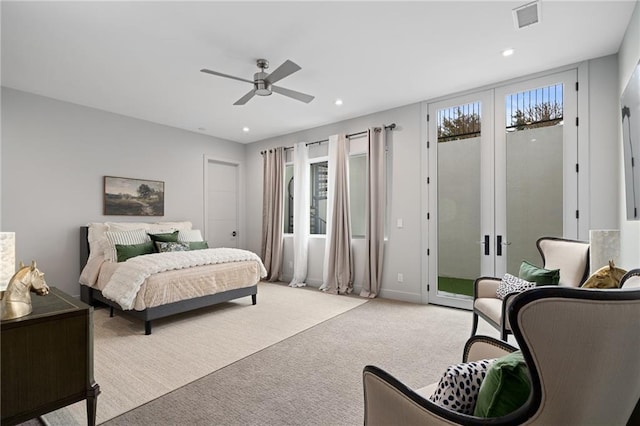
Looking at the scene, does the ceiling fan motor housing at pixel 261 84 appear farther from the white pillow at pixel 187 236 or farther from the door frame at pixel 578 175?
the white pillow at pixel 187 236

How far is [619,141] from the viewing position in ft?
9.98

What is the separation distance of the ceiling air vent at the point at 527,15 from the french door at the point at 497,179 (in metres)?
1.27

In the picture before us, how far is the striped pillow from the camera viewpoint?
4.08m

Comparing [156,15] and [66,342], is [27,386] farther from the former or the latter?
[156,15]

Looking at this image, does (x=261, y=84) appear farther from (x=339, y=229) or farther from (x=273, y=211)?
(x=273, y=211)

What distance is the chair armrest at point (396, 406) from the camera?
3.16 feet

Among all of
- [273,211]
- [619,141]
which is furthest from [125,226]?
[619,141]

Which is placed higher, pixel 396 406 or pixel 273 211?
pixel 273 211

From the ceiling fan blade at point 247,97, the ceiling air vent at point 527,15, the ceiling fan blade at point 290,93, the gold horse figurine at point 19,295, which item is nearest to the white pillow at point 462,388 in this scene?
the gold horse figurine at point 19,295

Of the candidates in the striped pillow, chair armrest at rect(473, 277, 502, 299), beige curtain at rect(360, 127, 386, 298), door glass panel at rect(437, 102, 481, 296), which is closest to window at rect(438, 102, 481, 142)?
door glass panel at rect(437, 102, 481, 296)

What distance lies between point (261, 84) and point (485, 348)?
300 centimetres

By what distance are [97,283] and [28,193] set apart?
4.98ft

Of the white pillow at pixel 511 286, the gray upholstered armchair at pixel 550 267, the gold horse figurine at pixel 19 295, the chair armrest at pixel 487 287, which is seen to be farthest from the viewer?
the chair armrest at pixel 487 287

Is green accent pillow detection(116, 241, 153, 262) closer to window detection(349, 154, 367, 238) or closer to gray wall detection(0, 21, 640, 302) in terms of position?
gray wall detection(0, 21, 640, 302)
